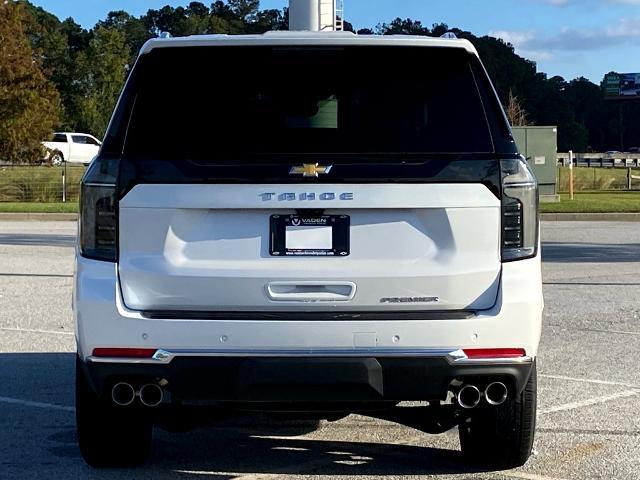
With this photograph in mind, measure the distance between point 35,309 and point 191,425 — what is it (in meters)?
7.07

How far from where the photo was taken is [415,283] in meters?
5.00

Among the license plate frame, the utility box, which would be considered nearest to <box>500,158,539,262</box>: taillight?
the license plate frame

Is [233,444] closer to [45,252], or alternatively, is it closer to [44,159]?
[45,252]

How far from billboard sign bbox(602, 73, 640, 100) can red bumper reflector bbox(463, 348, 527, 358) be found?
607 ft

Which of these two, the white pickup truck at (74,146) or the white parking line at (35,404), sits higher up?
the white pickup truck at (74,146)

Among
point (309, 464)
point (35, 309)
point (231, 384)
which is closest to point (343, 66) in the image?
point (231, 384)

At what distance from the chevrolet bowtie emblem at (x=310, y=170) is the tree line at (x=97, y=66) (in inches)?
25.5

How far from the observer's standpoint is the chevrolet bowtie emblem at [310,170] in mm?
5000

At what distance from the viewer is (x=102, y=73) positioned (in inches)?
3627

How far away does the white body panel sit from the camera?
4977 mm

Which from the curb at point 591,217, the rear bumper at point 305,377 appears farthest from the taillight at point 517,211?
the curb at point 591,217

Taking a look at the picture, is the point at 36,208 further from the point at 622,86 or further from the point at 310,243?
the point at 622,86

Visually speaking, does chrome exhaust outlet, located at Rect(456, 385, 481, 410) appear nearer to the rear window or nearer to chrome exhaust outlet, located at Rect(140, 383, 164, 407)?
the rear window

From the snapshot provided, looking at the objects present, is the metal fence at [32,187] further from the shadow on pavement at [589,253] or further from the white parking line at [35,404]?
the white parking line at [35,404]
